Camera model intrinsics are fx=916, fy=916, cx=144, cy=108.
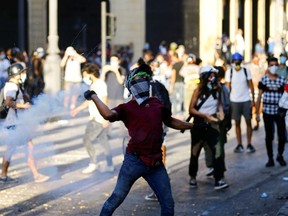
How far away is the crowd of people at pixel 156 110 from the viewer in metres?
8.56

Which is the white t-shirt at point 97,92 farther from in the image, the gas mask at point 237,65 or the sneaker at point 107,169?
the gas mask at point 237,65

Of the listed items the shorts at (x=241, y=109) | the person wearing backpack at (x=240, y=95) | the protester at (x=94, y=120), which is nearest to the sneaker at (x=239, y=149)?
the person wearing backpack at (x=240, y=95)

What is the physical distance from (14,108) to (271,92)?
15.5 feet

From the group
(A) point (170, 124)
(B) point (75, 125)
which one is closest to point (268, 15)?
(B) point (75, 125)

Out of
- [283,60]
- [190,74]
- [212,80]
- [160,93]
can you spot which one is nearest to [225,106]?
[212,80]

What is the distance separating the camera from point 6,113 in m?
11.9

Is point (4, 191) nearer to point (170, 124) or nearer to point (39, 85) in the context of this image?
point (170, 124)

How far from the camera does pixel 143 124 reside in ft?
28.0

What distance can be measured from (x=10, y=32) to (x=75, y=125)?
62.3 feet

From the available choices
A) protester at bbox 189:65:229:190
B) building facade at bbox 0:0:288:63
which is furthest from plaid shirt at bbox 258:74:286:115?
building facade at bbox 0:0:288:63

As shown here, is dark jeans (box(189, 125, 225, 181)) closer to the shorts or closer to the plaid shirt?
the plaid shirt

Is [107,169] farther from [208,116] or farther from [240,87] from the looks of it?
[240,87]

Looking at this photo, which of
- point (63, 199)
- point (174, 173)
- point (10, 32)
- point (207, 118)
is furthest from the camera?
point (10, 32)

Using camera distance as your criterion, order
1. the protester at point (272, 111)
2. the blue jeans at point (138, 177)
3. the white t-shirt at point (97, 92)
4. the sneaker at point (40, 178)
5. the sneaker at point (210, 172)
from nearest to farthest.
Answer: the blue jeans at point (138, 177) → the sneaker at point (40, 178) → the sneaker at point (210, 172) → the white t-shirt at point (97, 92) → the protester at point (272, 111)
